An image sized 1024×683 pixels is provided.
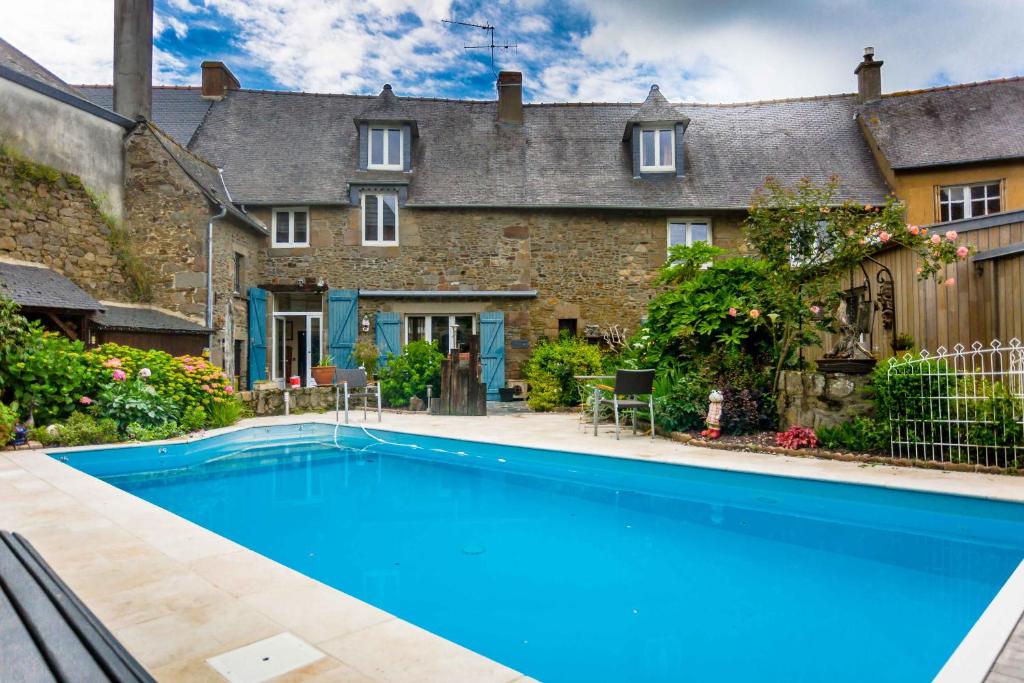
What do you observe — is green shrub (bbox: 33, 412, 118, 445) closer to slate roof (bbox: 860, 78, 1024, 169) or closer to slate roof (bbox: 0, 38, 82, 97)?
slate roof (bbox: 0, 38, 82, 97)

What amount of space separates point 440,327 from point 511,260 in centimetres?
222

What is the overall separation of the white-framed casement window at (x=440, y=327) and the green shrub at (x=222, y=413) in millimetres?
5455

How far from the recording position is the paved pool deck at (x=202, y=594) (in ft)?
6.26

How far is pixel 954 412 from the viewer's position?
18.1 ft

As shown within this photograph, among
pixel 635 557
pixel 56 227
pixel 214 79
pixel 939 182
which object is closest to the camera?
pixel 635 557

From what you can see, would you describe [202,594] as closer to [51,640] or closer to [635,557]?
[51,640]

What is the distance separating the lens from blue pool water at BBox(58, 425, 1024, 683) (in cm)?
248

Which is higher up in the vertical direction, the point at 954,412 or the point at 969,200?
the point at 969,200

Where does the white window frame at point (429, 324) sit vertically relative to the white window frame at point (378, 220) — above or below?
below

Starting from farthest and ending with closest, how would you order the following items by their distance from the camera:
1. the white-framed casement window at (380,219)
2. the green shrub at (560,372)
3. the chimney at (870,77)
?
1. the chimney at (870,77)
2. the white-framed casement window at (380,219)
3. the green shrub at (560,372)

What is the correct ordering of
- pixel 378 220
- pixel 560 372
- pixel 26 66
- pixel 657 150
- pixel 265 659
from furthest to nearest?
pixel 657 150 → pixel 378 220 → pixel 560 372 → pixel 26 66 → pixel 265 659

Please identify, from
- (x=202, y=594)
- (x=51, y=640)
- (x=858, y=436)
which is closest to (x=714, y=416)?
(x=858, y=436)

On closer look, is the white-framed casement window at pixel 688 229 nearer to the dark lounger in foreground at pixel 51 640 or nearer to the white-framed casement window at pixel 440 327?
the white-framed casement window at pixel 440 327

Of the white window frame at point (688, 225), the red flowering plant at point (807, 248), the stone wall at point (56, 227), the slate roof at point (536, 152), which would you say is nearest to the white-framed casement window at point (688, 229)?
the white window frame at point (688, 225)
